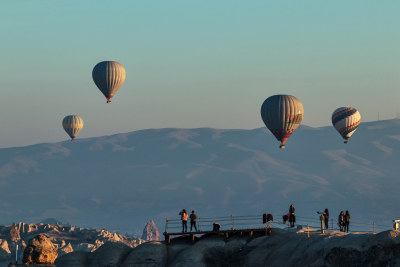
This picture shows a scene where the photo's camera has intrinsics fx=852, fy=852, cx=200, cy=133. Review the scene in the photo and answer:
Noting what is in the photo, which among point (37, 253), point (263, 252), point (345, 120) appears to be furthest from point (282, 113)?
point (37, 253)

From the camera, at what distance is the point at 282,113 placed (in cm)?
15638

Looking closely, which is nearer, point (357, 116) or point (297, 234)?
point (297, 234)

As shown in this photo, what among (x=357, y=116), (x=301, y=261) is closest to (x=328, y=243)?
(x=301, y=261)

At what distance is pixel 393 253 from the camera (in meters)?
72.0

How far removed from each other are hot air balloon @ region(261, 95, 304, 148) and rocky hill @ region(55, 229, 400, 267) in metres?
70.1

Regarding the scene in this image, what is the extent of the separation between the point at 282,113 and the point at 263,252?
75421 millimetres

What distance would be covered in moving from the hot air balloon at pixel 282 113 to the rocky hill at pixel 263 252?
230 ft

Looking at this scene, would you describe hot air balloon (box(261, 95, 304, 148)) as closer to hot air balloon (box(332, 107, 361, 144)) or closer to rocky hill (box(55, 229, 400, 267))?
hot air balloon (box(332, 107, 361, 144))

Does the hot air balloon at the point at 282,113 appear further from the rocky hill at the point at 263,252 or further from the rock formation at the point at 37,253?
the rock formation at the point at 37,253

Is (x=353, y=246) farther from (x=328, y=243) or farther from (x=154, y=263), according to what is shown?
(x=154, y=263)

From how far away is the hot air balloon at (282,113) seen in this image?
156500 mm

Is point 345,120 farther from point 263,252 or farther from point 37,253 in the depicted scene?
point 37,253

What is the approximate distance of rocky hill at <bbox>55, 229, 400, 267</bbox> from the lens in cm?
7312

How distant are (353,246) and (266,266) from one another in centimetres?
991
